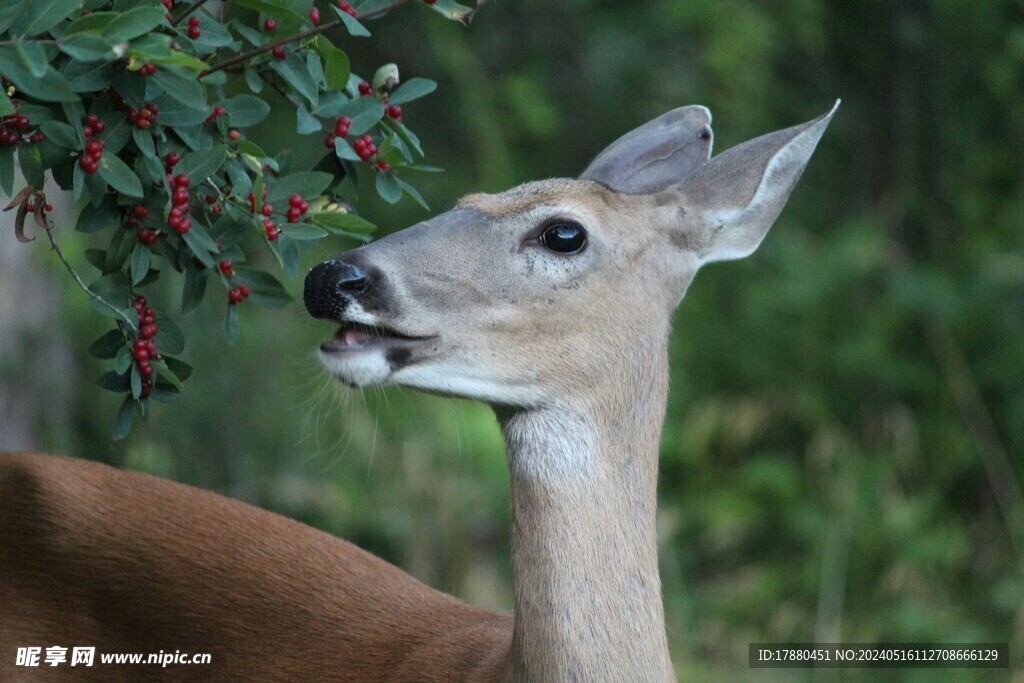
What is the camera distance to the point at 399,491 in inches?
220

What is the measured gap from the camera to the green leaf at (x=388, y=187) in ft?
9.39

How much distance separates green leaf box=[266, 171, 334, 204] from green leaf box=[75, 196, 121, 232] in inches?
12.3

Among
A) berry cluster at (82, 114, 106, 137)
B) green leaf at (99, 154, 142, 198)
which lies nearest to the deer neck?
green leaf at (99, 154, 142, 198)

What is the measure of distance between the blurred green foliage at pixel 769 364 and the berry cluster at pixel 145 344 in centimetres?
176

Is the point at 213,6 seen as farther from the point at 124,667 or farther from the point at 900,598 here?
the point at 900,598

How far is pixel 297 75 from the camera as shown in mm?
2666

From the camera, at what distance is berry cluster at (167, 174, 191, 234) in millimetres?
2502

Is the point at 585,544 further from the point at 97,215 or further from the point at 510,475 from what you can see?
the point at 97,215

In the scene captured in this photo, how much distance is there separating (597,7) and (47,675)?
233 inches

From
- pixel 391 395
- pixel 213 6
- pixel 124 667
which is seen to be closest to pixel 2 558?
pixel 124 667

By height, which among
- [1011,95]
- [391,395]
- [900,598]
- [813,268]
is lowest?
[900,598]

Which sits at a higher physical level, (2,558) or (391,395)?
(391,395)

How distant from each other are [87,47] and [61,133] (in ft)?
1.07

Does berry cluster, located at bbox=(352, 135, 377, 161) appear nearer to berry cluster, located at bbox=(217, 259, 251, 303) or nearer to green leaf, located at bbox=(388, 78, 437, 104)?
green leaf, located at bbox=(388, 78, 437, 104)
